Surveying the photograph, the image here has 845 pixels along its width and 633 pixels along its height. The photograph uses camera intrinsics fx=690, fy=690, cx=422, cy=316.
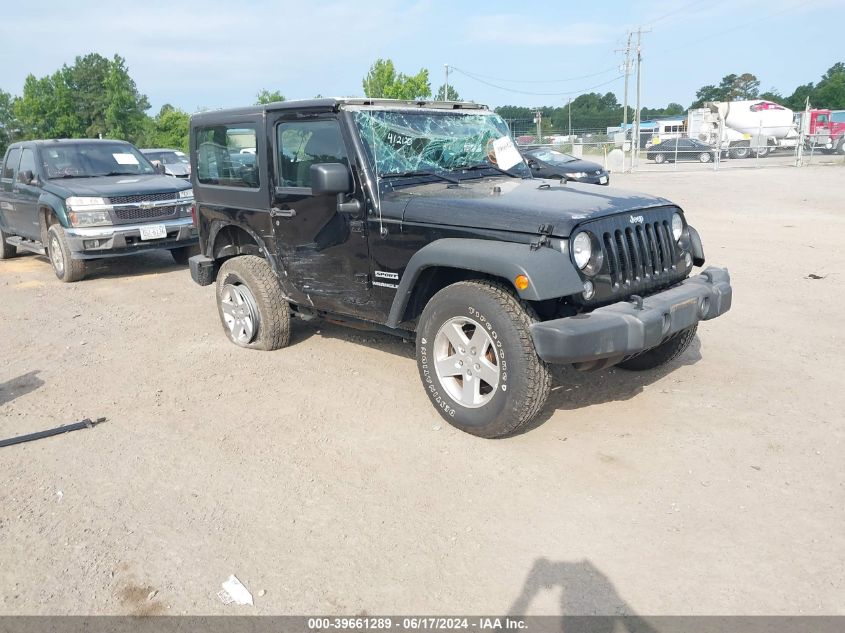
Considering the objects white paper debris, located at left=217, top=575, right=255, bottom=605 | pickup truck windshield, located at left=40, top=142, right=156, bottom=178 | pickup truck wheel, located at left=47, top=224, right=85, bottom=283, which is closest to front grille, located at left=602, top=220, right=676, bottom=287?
white paper debris, located at left=217, top=575, right=255, bottom=605

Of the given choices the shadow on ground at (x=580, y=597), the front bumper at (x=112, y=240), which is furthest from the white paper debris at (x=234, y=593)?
the front bumper at (x=112, y=240)

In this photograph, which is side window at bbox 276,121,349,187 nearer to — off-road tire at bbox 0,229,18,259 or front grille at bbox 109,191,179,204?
front grille at bbox 109,191,179,204

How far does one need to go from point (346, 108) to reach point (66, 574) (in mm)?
3319

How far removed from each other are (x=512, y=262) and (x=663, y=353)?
76.8 inches

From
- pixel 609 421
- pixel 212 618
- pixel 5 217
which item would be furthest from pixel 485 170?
pixel 5 217

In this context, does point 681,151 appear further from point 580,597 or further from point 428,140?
point 580,597

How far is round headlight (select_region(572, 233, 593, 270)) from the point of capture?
3.89m

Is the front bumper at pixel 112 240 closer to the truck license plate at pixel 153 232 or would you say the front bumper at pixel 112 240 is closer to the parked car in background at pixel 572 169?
the truck license plate at pixel 153 232

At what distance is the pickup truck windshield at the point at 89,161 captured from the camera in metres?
10.2

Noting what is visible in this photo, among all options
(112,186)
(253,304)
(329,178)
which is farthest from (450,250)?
(112,186)

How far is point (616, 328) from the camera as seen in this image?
3.72 meters

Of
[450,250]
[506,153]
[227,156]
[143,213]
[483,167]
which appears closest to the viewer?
[450,250]

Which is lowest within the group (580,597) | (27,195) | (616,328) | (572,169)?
(580,597)

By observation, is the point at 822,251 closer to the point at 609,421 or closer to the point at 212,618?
the point at 609,421
